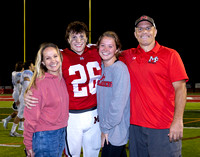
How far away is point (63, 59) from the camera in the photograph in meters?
3.09

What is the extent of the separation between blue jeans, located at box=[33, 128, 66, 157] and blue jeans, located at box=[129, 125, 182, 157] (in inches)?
31.1

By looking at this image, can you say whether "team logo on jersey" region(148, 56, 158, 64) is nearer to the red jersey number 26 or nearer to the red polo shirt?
the red polo shirt

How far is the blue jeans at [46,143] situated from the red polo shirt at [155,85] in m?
0.83

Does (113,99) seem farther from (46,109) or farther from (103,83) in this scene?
(46,109)

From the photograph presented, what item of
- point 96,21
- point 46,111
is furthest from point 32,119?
point 96,21

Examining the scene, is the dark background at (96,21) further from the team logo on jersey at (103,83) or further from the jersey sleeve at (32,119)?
the jersey sleeve at (32,119)

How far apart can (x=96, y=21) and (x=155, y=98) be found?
30626mm

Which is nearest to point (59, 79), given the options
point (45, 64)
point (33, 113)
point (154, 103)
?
point (45, 64)

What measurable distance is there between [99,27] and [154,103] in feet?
99.3

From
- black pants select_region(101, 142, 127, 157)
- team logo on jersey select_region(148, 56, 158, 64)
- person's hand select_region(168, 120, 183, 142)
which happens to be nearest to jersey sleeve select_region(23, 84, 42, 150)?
black pants select_region(101, 142, 127, 157)

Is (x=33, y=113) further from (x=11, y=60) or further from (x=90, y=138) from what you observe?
(x=11, y=60)

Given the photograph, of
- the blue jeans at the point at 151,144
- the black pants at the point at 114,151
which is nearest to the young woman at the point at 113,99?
the black pants at the point at 114,151

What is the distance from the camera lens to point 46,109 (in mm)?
2607

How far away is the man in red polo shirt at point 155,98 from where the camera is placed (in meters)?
2.68
